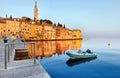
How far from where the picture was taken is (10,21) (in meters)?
144

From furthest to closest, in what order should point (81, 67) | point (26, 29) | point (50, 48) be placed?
point (26, 29)
point (50, 48)
point (81, 67)

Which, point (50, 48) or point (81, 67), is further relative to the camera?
point (50, 48)

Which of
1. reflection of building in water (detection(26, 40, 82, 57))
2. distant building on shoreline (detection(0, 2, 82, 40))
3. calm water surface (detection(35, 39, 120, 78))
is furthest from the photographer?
distant building on shoreline (detection(0, 2, 82, 40))

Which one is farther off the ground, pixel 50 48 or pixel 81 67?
pixel 81 67

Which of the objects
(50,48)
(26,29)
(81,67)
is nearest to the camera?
(81,67)

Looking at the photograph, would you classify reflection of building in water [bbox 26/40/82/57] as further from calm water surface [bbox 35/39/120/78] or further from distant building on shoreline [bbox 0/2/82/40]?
distant building on shoreline [bbox 0/2/82/40]

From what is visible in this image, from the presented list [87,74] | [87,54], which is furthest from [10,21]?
[87,74]

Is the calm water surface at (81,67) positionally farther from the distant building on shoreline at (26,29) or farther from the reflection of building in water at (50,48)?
the distant building on shoreline at (26,29)

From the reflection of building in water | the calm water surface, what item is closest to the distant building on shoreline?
the reflection of building in water

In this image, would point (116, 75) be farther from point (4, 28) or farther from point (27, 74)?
point (4, 28)

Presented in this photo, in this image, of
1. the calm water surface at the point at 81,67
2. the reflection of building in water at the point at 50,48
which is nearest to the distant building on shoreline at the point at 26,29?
the reflection of building in water at the point at 50,48

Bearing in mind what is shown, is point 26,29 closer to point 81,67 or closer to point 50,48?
point 50,48

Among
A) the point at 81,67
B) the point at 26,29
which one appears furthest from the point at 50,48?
the point at 26,29

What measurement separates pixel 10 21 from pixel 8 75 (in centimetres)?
13880
